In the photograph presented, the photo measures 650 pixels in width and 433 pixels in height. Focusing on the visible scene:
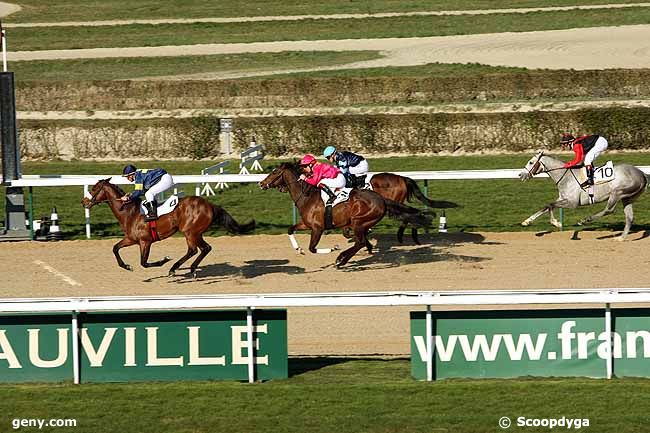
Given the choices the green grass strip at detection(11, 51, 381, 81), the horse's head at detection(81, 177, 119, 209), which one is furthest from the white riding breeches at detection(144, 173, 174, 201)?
the green grass strip at detection(11, 51, 381, 81)

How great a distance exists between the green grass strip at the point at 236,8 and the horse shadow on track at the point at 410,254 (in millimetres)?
28923

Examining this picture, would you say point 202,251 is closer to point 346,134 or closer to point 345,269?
point 345,269

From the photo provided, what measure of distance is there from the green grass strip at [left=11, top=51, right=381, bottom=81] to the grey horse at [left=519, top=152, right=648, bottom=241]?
1979cm

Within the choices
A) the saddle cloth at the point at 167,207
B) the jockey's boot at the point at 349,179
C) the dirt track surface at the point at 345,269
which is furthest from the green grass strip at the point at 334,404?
the jockey's boot at the point at 349,179

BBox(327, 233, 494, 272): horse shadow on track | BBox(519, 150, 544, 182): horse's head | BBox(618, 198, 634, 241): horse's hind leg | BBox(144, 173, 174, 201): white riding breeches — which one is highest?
BBox(519, 150, 544, 182): horse's head

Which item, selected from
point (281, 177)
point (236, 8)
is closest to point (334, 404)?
point (281, 177)

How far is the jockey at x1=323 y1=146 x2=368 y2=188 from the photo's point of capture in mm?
17922

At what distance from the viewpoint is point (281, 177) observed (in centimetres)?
1730

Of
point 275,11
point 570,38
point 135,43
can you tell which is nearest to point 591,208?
point 570,38

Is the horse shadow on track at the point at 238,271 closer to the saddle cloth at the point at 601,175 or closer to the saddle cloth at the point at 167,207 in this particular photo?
the saddle cloth at the point at 167,207

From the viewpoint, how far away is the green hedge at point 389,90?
32.1 metres

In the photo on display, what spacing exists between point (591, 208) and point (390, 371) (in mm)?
10362

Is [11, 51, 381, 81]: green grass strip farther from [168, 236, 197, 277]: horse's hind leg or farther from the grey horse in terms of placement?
[168, 236, 197, 277]: horse's hind leg

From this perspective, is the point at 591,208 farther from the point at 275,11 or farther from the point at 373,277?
the point at 275,11
